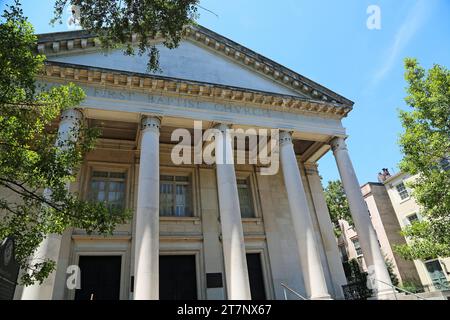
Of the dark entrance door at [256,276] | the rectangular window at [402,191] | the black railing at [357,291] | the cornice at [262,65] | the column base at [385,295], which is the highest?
the cornice at [262,65]

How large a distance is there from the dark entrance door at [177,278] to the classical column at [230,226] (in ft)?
10.9

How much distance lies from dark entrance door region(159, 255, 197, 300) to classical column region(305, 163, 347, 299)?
731cm

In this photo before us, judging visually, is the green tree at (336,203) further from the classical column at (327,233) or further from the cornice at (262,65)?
the cornice at (262,65)

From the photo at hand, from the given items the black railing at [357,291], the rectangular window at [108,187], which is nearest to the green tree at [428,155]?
the black railing at [357,291]

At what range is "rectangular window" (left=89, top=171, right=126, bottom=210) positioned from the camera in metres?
15.0

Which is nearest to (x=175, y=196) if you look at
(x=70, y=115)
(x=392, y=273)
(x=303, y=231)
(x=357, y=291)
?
(x=70, y=115)

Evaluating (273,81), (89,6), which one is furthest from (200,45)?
(89,6)

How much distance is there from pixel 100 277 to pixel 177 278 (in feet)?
10.8

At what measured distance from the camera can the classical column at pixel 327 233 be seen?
15711 mm

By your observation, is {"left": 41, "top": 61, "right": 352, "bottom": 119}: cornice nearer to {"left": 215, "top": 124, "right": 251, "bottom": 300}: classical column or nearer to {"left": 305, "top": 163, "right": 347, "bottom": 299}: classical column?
{"left": 215, "top": 124, "right": 251, "bottom": 300}: classical column

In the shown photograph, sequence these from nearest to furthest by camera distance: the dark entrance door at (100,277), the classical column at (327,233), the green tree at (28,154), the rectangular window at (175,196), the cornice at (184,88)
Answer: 1. the green tree at (28,154)
2. the cornice at (184,88)
3. the dark entrance door at (100,277)
4. the rectangular window at (175,196)
5. the classical column at (327,233)

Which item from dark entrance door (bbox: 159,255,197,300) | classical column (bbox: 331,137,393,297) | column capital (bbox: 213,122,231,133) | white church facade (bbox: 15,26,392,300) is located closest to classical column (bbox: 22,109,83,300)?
white church facade (bbox: 15,26,392,300)

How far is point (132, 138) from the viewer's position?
16.2 m

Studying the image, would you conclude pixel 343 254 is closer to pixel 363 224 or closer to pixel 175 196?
pixel 363 224
